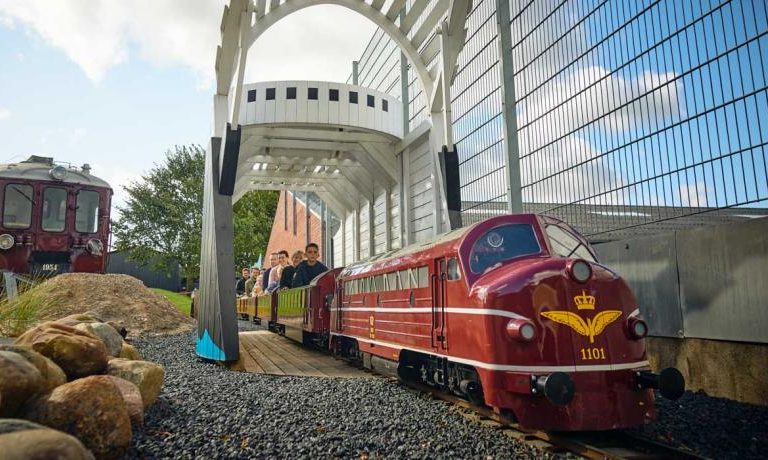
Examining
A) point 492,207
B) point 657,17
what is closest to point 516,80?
point 492,207

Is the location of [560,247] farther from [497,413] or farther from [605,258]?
[605,258]

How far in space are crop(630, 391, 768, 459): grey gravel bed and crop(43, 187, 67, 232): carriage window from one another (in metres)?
13.8

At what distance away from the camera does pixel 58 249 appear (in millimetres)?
13648

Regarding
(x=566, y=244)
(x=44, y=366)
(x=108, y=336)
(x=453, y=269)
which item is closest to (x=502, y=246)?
(x=453, y=269)

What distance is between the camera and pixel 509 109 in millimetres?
10688

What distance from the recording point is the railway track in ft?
14.4

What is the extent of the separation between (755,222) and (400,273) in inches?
171

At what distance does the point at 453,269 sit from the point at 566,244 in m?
1.32

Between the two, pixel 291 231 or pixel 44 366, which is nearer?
pixel 44 366

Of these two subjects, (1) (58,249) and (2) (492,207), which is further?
(1) (58,249)

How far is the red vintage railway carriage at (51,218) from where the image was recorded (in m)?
13.1

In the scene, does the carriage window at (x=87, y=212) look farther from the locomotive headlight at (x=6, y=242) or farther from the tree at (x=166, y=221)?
the tree at (x=166, y=221)

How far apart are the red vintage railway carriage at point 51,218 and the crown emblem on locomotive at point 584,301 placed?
13.0m

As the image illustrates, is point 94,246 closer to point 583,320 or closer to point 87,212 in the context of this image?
point 87,212
